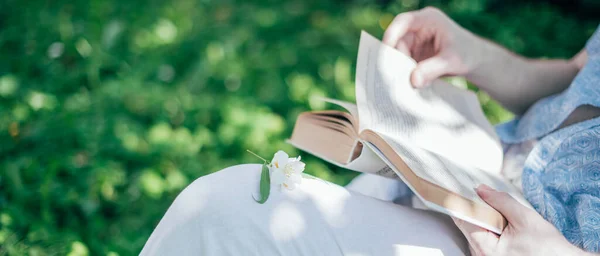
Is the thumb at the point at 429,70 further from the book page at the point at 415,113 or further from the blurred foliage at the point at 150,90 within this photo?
the blurred foliage at the point at 150,90

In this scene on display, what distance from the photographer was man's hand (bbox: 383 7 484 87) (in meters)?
1.24

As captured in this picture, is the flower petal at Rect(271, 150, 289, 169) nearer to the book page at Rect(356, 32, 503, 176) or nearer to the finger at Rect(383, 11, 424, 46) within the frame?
the book page at Rect(356, 32, 503, 176)

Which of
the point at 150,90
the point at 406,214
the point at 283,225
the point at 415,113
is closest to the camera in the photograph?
the point at 283,225

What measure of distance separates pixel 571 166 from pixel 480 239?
0.25 meters

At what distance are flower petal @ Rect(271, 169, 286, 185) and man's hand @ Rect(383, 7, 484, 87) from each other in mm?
460

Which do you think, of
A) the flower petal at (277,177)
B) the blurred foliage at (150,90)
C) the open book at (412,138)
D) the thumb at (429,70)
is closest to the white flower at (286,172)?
the flower petal at (277,177)

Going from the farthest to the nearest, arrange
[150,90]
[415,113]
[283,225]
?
[150,90]
[415,113]
[283,225]

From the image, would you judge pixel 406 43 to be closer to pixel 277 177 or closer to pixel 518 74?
pixel 518 74

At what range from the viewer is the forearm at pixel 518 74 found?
1293 mm

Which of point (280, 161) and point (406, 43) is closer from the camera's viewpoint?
point (280, 161)

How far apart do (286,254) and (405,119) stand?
0.38m

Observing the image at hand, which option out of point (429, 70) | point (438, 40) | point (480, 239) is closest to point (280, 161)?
point (480, 239)

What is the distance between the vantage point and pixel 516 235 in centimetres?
87

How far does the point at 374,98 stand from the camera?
1.07 m
